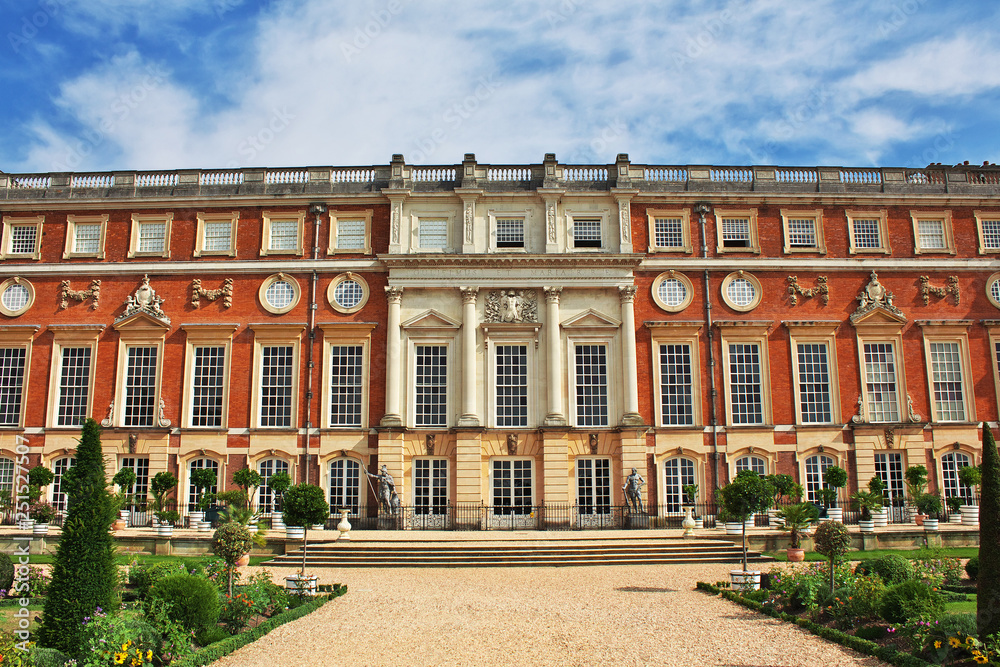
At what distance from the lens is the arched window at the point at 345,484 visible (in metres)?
29.3

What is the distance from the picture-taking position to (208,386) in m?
30.3

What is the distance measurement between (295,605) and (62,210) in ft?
77.6

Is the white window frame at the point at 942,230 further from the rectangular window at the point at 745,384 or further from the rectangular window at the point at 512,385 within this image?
the rectangular window at the point at 512,385

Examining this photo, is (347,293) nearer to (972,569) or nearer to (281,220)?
(281,220)

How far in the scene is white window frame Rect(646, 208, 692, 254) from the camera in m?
→ 31.1

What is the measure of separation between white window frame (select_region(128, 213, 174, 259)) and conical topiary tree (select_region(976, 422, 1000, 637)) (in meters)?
28.5

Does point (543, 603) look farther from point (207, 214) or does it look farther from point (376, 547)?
point (207, 214)

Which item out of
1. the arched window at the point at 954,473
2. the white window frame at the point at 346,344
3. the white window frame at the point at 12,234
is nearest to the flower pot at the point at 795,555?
the arched window at the point at 954,473

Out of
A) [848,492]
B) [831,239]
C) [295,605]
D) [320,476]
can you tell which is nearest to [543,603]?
[295,605]

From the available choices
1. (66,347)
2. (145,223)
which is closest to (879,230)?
(145,223)

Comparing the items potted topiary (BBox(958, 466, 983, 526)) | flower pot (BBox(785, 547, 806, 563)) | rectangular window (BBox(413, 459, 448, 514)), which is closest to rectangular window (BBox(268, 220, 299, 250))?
rectangular window (BBox(413, 459, 448, 514))

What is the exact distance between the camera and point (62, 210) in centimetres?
3169

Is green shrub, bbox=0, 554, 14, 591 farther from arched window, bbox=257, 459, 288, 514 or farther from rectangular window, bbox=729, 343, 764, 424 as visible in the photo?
rectangular window, bbox=729, 343, 764, 424

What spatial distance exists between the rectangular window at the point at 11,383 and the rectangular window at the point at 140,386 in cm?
414
